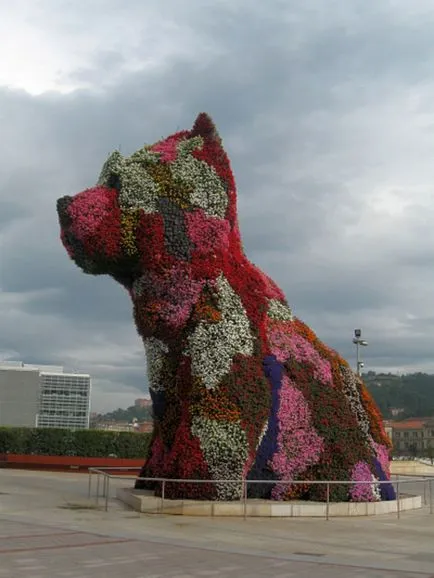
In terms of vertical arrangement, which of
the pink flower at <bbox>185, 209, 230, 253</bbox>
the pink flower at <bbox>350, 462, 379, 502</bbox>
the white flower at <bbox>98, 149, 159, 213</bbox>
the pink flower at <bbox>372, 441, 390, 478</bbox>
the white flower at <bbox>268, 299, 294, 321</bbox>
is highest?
the white flower at <bbox>98, 149, 159, 213</bbox>

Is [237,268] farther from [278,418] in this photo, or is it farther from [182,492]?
[182,492]

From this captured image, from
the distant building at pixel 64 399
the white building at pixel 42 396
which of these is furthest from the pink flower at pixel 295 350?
the distant building at pixel 64 399

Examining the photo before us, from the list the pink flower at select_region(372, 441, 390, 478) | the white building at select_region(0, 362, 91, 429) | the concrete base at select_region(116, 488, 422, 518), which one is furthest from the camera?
the white building at select_region(0, 362, 91, 429)

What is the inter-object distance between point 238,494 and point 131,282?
5.16 metres

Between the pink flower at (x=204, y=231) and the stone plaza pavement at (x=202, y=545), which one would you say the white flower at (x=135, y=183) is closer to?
the pink flower at (x=204, y=231)

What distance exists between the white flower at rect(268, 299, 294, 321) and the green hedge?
16.5 meters

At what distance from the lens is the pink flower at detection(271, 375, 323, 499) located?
46.8ft

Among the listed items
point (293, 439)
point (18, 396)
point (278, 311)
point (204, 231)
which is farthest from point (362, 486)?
point (18, 396)

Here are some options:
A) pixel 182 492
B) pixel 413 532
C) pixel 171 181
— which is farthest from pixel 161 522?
pixel 171 181

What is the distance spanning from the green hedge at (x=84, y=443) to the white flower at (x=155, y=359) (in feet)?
53.1

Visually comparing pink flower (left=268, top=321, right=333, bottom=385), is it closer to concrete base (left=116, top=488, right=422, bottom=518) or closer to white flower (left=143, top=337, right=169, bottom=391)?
white flower (left=143, top=337, right=169, bottom=391)

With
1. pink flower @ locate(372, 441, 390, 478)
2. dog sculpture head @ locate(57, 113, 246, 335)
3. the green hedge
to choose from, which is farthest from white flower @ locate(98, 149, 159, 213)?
the green hedge

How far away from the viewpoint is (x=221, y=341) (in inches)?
559

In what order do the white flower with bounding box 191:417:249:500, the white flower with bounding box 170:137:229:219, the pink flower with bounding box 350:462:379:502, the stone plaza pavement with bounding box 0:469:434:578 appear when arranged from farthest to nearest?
the white flower with bounding box 170:137:229:219, the pink flower with bounding box 350:462:379:502, the white flower with bounding box 191:417:249:500, the stone plaza pavement with bounding box 0:469:434:578
